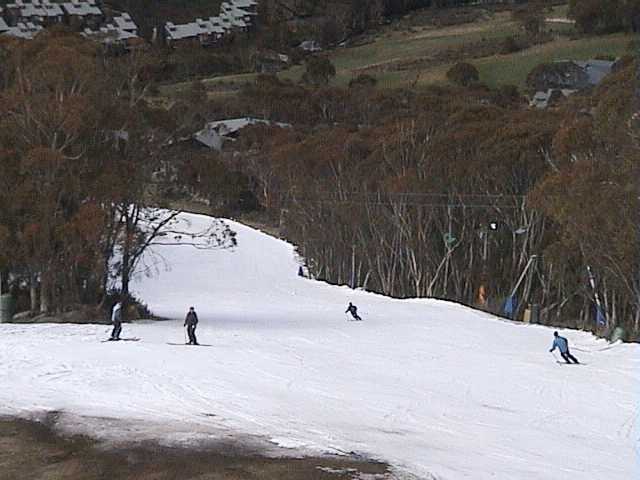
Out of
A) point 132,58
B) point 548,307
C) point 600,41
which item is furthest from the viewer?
point 600,41

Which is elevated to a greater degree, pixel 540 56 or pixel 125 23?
pixel 125 23

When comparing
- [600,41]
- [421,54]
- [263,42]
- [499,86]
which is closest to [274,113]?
[499,86]

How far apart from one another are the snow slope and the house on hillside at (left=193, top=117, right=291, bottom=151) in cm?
5312

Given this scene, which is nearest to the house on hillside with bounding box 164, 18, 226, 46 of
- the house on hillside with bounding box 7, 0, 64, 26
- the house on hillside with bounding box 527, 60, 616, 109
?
the house on hillside with bounding box 7, 0, 64, 26

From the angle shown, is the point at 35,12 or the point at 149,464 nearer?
the point at 149,464

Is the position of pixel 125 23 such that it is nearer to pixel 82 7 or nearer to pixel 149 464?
pixel 82 7

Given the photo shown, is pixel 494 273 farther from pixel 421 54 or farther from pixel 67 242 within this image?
pixel 421 54

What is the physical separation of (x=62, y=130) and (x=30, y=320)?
5613mm

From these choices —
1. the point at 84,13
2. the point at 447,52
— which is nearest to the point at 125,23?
the point at 84,13

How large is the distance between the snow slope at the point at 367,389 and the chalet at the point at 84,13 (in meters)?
96.5

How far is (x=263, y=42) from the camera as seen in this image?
154000 mm

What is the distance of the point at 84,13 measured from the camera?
130875 mm

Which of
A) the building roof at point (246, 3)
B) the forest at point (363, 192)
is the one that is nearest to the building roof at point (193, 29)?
the building roof at point (246, 3)

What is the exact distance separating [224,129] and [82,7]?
48.8 meters
